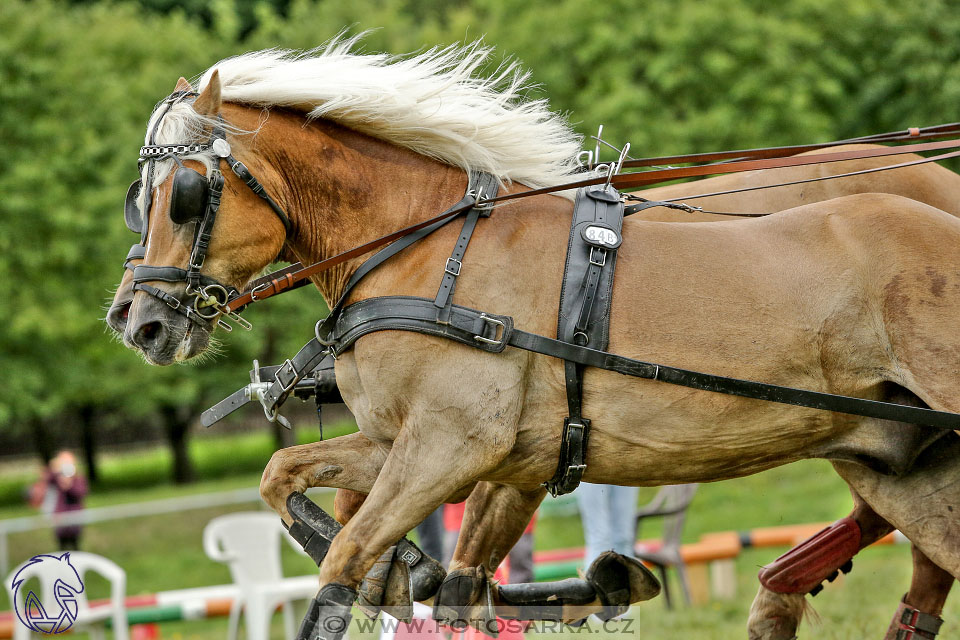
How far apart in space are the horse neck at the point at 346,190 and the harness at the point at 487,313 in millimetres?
89

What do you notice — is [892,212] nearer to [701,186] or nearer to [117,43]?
[701,186]

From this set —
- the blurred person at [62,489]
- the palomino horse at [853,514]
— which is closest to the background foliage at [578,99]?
the blurred person at [62,489]

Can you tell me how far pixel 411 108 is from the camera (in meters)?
3.94

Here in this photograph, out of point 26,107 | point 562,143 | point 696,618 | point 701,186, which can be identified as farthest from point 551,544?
point 26,107

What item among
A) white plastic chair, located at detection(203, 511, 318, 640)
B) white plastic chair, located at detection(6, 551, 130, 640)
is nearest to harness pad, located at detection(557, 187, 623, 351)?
white plastic chair, located at detection(203, 511, 318, 640)

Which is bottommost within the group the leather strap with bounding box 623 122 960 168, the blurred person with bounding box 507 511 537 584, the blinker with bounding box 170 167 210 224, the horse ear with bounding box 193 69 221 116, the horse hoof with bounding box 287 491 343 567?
the blurred person with bounding box 507 511 537 584

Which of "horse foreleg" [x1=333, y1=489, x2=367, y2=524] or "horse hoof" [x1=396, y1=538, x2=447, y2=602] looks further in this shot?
"horse foreleg" [x1=333, y1=489, x2=367, y2=524]

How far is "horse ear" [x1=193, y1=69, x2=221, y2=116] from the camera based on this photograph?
3.78m

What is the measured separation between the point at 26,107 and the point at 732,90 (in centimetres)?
1235

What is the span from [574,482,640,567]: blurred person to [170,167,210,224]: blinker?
422 cm

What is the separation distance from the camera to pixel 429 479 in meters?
3.58

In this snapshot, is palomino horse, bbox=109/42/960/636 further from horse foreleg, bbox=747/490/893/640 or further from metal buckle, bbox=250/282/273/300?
horse foreleg, bbox=747/490/893/640

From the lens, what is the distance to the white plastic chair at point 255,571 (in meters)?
7.95

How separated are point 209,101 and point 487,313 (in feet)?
4.29
